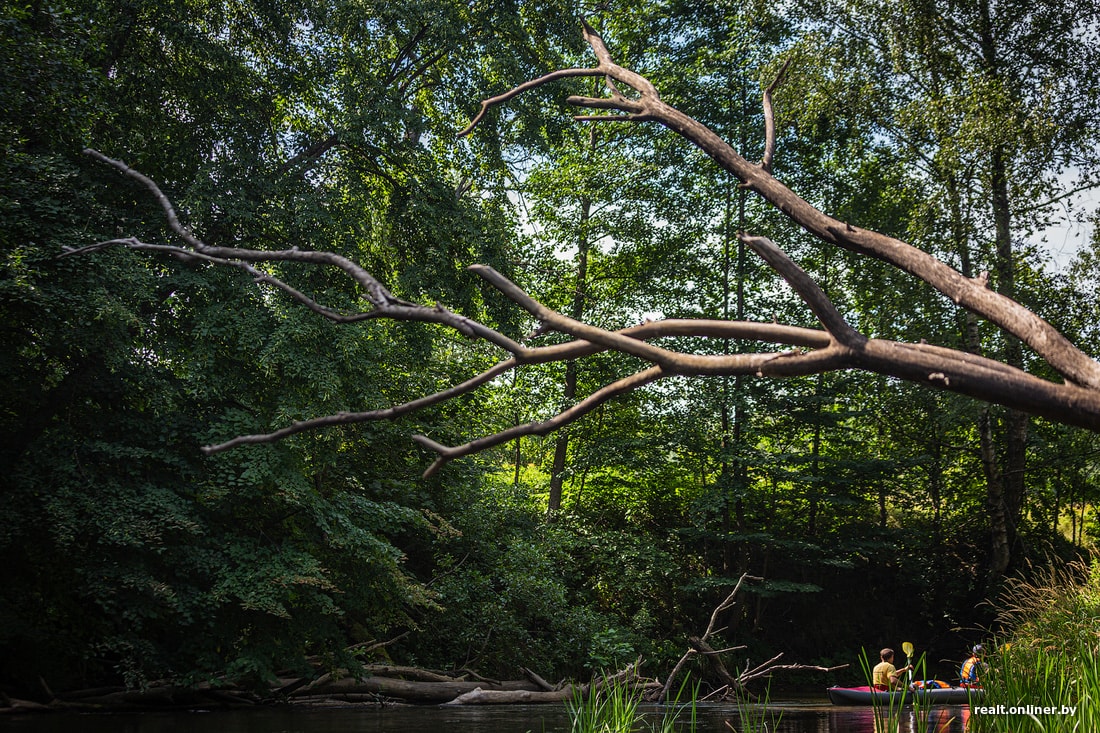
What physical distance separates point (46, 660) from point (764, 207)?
730 inches

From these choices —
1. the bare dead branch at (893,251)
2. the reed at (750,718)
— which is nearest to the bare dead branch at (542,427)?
the bare dead branch at (893,251)

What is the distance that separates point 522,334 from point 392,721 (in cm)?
632

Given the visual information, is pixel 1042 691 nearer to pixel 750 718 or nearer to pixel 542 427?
pixel 750 718

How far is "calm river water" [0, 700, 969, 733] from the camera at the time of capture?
9367 millimetres

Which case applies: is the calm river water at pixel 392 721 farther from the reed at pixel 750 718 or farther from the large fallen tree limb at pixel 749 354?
the large fallen tree limb at pixel 749 354

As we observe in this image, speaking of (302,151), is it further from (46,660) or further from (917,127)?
(917,127)

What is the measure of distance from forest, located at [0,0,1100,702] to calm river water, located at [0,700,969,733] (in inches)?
26.8

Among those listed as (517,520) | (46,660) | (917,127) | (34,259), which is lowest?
(46,660)

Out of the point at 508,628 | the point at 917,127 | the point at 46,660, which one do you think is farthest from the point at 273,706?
the point at 917,127

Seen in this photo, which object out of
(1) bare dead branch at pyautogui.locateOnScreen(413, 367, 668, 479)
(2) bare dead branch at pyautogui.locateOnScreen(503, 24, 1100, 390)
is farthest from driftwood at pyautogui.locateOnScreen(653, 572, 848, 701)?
(1) bare dead branch at pyautogui.locateOnScreen(413, 367, 668, 479)

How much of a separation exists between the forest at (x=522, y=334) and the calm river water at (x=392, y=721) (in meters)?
0.68

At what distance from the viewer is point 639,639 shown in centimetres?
1658

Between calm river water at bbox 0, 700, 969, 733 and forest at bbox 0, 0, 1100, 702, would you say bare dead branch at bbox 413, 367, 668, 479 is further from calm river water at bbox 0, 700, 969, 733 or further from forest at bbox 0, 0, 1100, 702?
calm river water at bbox 0, 700, 969, 733

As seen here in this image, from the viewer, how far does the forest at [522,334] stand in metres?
9.25
